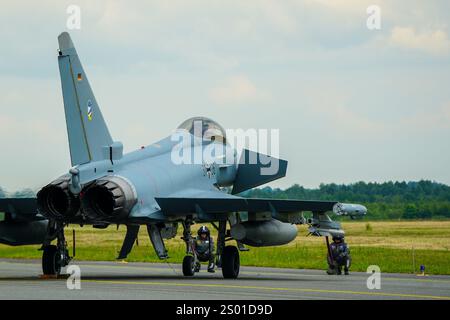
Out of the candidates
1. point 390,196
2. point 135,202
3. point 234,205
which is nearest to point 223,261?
point 234,205

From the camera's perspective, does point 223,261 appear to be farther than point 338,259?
No

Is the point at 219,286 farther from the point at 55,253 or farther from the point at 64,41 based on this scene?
the point at 64,41

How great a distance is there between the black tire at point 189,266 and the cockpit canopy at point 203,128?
4511mm

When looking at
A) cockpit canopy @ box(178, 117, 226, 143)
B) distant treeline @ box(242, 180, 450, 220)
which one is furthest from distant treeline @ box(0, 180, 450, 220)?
cockpit canopy @ box(178, 117, 226, 143)

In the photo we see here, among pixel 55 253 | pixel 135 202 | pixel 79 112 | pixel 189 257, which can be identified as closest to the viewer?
pixel 135 202

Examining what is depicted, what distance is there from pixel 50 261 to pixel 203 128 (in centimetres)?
667

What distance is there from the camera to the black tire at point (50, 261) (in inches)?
1159

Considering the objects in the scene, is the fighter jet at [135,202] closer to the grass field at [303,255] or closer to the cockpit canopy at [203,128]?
the cockpit canopy at [203,128]

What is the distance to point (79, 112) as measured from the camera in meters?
28.5

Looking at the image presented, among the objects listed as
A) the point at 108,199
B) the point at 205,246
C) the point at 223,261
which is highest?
the point at 108,199

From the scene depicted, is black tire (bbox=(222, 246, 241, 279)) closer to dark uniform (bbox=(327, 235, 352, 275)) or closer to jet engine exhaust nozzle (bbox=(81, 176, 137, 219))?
jet engine exhaust nozzle (bbox=(81, 176, 137, 219))

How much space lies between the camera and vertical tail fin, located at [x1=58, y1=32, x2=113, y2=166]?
1113 inches

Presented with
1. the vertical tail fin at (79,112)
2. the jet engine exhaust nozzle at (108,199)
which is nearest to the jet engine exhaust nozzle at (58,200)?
the jet engine exhaust nozzle at (108,199)
